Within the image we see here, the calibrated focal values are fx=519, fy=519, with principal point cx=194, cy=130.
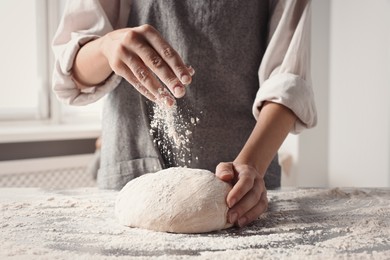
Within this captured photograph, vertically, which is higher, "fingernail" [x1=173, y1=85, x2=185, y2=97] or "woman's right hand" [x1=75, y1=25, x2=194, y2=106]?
"woman's right hand" [x1=75, y1=25, x2=194, y2=106]

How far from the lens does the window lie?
7.13ft

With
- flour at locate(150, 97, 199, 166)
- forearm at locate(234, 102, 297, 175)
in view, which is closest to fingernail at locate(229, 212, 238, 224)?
forearm at locate(234, 102, 297, 175)

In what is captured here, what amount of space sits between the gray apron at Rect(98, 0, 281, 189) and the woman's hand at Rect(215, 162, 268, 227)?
0.21 metres

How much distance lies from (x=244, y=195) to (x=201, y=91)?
0.96 ft

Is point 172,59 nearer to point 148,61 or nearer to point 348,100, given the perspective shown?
point 148,61

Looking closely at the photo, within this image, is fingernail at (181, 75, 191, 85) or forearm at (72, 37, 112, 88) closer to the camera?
fingernail at (181, 75, 191, 85)

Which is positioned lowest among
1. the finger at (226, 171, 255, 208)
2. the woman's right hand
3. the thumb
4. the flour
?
the finger at (226, 171, 255, 208)

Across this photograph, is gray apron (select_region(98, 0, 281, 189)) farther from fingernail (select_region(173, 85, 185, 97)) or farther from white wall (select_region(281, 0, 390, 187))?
white wall (select_region(281, 0, 390, 187))

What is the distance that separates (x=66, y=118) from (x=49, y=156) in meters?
0.28

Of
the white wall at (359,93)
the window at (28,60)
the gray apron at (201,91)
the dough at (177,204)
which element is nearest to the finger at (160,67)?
the dough at (177,204)

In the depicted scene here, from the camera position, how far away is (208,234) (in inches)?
28.3

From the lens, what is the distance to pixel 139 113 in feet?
3.27

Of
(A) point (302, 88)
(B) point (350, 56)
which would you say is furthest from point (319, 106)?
(A) point (302, 88)

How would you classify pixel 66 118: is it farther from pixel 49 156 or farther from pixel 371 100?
pixel 371 100
